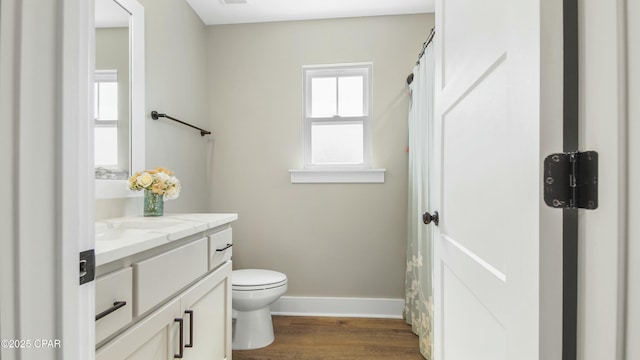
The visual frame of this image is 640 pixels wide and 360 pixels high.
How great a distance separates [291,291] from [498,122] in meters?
2.13

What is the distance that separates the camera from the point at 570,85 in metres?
0.46

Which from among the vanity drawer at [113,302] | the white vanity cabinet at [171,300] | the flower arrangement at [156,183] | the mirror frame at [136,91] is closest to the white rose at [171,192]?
the flower arrangement at [156,183]

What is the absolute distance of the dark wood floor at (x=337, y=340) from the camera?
1.84 m

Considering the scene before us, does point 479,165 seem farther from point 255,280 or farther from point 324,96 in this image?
point 324,96

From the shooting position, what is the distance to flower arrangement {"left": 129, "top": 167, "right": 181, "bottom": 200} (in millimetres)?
1451

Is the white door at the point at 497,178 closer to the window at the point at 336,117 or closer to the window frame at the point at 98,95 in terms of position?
the window at the point at 336,117

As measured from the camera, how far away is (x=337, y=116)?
246 centimetres

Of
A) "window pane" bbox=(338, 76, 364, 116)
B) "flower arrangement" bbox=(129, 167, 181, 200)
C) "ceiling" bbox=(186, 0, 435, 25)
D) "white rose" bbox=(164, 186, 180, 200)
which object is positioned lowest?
"white rose" bbox=(164, 186, 180, 200)

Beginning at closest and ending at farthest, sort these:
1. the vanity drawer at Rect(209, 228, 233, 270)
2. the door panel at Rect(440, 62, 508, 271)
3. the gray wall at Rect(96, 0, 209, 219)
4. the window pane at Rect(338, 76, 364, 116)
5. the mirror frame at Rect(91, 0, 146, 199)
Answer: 1. the door panel at Rect(440, 62, 508, 271)
2. the vanity drawer at Rect(209, 228, 233, 270)
3. the mirror frame at Rect(91, 0, 146, 199)
4. the gray wall at Rect(96, 0, 209, 219)
5. the window pane at Rect(338, 76, 364, 116)

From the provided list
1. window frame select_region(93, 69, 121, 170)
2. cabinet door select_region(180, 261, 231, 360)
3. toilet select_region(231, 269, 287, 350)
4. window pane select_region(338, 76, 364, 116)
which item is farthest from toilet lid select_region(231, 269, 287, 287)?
window pane select_region(338, 76, 364, 116)

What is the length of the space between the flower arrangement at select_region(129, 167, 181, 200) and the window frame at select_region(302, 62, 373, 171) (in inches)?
43.8

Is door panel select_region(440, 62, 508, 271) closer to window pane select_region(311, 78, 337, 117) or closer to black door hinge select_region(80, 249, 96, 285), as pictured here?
black door hinge select_region(80, 249, 96, 285)

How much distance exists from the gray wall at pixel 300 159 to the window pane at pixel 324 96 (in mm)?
135

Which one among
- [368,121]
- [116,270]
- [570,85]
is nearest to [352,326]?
[368,121]
